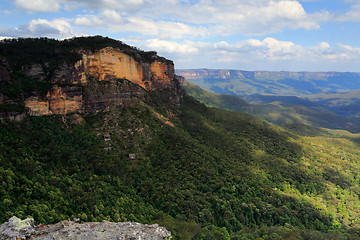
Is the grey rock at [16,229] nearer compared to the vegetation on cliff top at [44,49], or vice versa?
the grey rock at [16,229]

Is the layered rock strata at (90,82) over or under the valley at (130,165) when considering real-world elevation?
over

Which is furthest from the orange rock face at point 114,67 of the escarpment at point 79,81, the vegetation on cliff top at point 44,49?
the vegetation on cliff top at point 44,49

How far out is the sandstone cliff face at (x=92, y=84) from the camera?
6066 centimetres

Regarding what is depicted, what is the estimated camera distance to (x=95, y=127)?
225 feet

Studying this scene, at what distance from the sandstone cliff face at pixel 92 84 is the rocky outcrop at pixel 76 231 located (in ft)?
124

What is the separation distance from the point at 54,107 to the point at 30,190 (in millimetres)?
30400

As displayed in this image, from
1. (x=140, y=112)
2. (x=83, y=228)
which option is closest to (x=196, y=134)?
(x=140, y=112)

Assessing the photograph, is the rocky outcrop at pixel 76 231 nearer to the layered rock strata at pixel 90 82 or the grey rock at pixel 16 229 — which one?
the grey rock at pixel 16 229

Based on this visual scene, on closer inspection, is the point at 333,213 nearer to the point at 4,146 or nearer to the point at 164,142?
the point at 164,142

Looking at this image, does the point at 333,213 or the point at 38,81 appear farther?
the point at 333,213

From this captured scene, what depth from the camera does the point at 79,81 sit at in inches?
2714

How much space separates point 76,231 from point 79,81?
50.8 m

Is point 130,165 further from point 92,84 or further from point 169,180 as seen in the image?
point 92,84

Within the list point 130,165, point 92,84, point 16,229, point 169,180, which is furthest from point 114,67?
point 16,229
